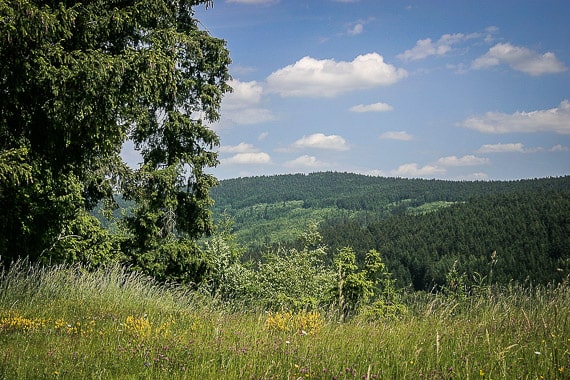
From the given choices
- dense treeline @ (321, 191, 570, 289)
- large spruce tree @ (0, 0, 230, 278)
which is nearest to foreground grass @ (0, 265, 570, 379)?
large spruce tree @ (0, 0, 230, 278)

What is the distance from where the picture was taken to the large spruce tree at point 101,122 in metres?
8.34

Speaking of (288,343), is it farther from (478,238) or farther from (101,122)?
(478,238)

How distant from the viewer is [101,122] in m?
9.12

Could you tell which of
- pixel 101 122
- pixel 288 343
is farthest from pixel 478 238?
pixel 288 343

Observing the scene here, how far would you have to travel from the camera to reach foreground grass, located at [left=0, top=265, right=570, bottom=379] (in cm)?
436

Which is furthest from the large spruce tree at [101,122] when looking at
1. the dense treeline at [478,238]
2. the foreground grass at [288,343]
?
the dense treeline at [478,238]

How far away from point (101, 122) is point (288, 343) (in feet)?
20.7

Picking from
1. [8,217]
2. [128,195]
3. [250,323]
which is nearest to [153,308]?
[250,323]

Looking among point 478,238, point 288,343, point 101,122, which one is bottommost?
point 478,238

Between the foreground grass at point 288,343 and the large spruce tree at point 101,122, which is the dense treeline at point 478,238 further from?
the foreground grass at point 288,343

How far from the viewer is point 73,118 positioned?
8680 millimetres

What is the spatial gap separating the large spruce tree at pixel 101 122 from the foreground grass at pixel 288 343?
3.19 meters

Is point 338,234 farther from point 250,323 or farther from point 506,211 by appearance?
point 250,323

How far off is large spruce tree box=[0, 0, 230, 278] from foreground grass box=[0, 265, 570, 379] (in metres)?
3.19
